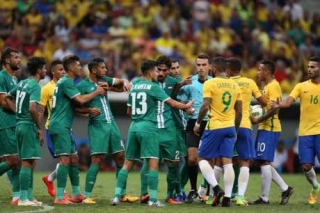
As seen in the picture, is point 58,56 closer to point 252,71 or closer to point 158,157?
point 252,71

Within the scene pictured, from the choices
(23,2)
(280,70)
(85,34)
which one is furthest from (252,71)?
(23,2)

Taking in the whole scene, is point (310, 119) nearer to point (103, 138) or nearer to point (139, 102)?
point (139, 102)

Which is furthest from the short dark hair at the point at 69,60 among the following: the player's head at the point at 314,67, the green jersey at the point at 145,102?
the player's head at the point at 314,67

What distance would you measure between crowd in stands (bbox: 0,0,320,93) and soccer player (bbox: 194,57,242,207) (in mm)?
11530

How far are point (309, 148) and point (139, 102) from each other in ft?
9.85

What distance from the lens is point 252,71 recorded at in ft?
96.2

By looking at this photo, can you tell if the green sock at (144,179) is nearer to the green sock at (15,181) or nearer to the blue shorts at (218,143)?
the blue shorts at (218,143)

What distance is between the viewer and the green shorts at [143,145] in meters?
16.4

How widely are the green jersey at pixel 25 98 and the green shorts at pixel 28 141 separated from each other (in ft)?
0.35

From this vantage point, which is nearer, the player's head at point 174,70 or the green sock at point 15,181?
the green sock at point 15,181

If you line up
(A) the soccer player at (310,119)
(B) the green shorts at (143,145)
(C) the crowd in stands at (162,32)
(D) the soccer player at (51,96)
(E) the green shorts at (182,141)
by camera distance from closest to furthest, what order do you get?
(B) the green shorts at (143,145) → (A) the soccer player at (310,119) → (E) the green shorts at (182,141) → (D) the soccer player at (51,96) → (C) the crowd in stands at (162,32)

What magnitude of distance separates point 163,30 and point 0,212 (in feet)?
52.3

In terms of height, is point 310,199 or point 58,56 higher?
point 58,56

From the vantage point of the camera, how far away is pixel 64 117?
16625 millimetres
